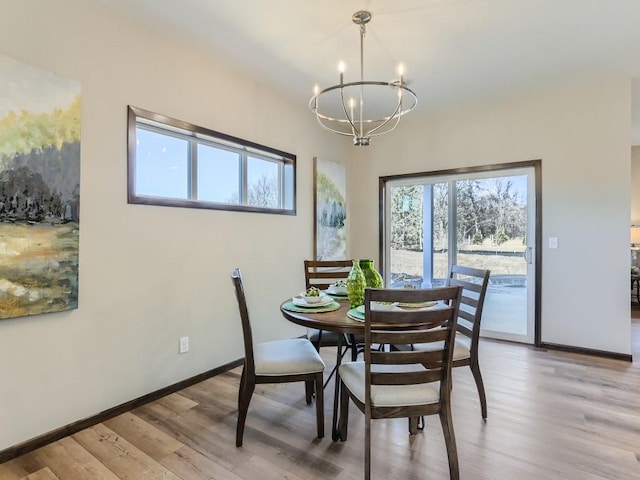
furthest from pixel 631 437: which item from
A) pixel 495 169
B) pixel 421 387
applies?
pixel 495 169

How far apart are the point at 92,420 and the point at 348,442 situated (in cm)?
161

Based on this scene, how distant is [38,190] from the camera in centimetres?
190

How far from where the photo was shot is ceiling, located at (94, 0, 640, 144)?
223cm

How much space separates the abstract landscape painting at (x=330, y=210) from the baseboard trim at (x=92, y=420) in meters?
1.94

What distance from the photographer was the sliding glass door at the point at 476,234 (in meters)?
3.79

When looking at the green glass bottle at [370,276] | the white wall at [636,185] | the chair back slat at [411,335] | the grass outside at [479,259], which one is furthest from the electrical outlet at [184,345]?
the white wall at [636,185]

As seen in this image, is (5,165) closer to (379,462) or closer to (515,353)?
(379,462)

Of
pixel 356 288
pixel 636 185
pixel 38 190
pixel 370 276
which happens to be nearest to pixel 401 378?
pixel 356 288

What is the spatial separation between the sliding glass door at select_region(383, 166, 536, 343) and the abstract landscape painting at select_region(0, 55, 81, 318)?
3280mm

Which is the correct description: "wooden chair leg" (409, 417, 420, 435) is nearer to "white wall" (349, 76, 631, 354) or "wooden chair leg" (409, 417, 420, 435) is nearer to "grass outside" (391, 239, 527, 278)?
"white wall" (349, 76, 631, 354)

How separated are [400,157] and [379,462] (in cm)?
363

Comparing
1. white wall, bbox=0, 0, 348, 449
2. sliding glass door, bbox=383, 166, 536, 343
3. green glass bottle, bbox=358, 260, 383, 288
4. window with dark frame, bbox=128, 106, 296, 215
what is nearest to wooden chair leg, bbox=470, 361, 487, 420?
green glass bottle, bbox=358, 260, 383, 288

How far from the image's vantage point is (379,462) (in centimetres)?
181

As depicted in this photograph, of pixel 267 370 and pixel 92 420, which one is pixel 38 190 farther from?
pixel 267 370
